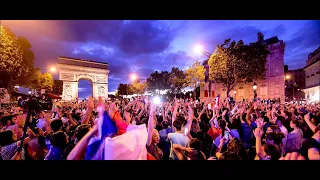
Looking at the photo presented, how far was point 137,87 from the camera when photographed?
892 centimetres

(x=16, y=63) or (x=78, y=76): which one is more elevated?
(x=16, y=63)

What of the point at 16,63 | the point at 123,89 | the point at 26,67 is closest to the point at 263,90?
the point at 123,89

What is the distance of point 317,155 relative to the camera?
15.2 ft

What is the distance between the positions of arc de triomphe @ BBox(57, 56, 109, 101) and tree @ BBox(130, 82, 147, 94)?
125cm

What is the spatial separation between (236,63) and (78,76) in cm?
1233

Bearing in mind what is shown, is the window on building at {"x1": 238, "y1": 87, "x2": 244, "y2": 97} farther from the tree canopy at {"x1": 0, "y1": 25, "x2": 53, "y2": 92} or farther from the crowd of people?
the crowd of people

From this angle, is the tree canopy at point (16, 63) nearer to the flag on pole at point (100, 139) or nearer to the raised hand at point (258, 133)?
the flag on pole at point (100, 139)

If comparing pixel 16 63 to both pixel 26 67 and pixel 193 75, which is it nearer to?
pixel 26 67

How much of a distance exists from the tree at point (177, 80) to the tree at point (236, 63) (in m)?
7.32

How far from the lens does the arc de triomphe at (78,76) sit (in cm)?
1003

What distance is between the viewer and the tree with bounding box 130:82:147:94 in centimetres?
899

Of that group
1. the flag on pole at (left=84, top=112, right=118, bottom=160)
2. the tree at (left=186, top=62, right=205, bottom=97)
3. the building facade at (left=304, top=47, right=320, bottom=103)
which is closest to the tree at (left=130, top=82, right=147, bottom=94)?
the tree at (left=186, top=62, right=205, bottom=97)
